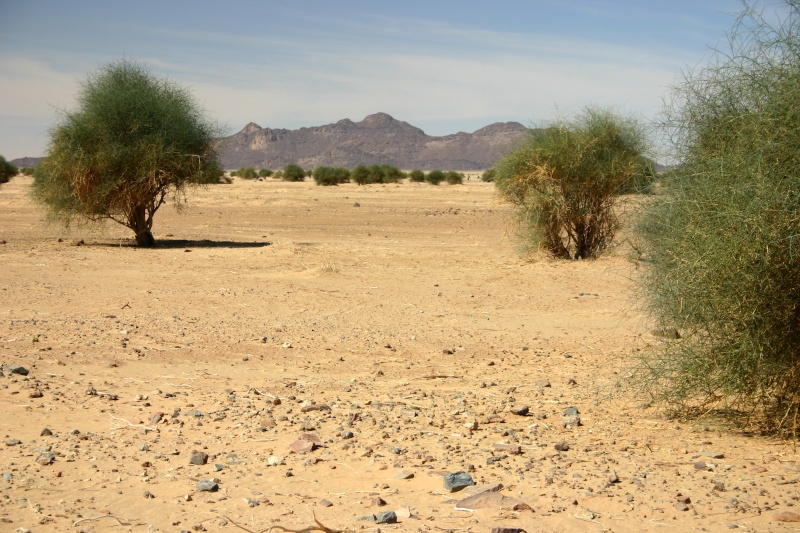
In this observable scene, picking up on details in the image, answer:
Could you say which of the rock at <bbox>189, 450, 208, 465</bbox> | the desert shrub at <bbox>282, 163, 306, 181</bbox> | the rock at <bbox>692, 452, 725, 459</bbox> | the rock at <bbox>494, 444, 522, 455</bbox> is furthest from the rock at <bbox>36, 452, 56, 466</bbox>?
the desert shrub at <bbox>282, 163, 306, 181</bbox>

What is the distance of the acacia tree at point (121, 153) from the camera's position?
20641mm

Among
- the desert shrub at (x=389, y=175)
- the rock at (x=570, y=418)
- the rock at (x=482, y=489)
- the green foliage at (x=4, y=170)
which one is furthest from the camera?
the desert shrub at (x=389, y=175)

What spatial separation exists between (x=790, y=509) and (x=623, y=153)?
568 inches

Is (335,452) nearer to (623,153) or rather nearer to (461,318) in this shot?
(461,318)

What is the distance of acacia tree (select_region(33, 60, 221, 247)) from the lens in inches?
813

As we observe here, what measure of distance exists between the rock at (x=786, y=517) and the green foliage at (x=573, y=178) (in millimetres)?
13856

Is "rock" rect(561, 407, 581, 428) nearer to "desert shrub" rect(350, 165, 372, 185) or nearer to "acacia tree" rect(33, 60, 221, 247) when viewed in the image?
"acacia tree" rect(33, 60, 221, 247)

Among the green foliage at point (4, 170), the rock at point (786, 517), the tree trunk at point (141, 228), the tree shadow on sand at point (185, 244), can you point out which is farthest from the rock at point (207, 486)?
the green foliage at point (4, 170)

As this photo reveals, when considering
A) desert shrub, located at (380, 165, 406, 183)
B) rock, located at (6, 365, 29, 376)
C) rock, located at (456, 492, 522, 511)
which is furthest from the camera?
desert shrub, located at (380, 165, 406, 183)

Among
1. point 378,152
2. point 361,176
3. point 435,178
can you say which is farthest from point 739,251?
point 378,152

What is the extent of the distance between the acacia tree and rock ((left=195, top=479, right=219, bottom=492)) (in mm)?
16215

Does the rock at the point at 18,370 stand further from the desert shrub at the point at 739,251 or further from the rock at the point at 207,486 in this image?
the desert shrub at the point at 739,251

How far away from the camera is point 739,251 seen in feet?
19.3

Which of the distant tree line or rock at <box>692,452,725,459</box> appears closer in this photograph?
rock at <box>692,452,725,459</box>
